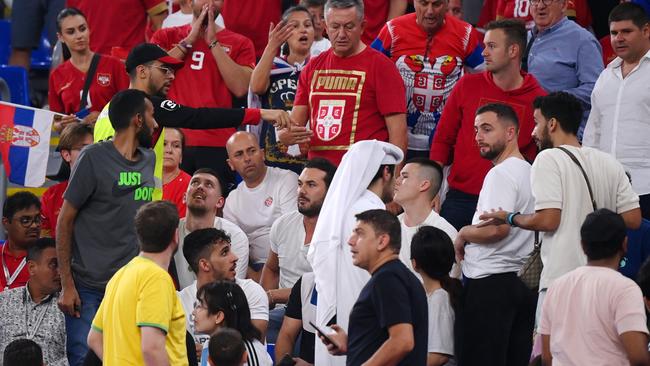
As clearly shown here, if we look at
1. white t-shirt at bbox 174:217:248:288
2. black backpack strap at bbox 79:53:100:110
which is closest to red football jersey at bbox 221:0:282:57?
black backpack strap at bbox 79:53:100:110

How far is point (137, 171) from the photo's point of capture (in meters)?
7.87

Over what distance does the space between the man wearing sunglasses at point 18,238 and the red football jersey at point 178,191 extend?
98cm

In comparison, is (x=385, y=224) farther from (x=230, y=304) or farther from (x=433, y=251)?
(x=230, y=304)

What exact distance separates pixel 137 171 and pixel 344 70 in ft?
7.64

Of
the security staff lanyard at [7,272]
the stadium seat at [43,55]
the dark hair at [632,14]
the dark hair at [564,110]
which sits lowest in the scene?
the security staff lanyard at [7,272]

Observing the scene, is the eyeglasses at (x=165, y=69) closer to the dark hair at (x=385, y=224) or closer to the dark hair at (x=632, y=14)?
the dark hair at (x=385, y=224)

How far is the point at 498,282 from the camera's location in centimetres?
818

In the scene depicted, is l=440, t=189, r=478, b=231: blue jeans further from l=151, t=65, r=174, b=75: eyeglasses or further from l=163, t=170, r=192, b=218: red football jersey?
l=151, t=65, r=174, b=75: eyeglasses

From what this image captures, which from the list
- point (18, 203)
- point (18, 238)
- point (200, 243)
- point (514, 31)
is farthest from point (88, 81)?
point (514, 31)

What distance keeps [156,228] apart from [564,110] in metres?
2.74

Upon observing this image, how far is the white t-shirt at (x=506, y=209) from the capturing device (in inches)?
322

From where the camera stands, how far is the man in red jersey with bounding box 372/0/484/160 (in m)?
10.2

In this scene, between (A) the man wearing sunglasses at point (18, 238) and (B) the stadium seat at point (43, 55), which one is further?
(B) the stadium seat at point (43, 55)

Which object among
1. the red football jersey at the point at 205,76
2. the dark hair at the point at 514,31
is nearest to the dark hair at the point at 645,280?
the dark hair at the point at 514,31
